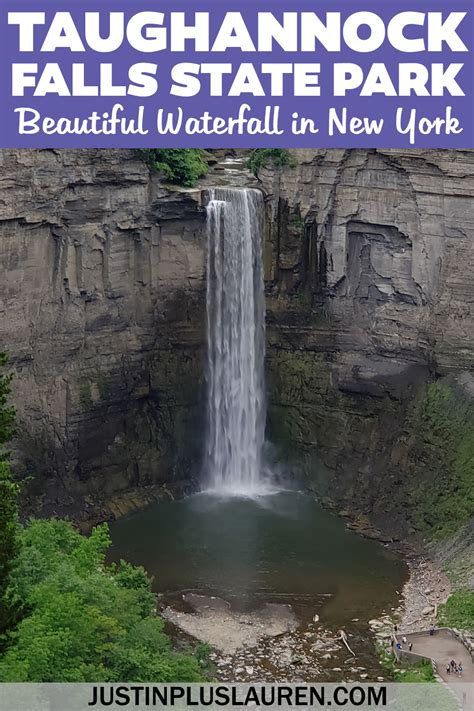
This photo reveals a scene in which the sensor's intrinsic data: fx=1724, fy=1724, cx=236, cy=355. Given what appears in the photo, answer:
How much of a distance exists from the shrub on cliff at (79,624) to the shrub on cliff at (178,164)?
23.2 m

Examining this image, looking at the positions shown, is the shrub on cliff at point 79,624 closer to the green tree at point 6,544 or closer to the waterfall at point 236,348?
the green tree at point 6,544

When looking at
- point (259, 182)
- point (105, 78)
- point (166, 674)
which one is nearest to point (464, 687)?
point (166, 674)

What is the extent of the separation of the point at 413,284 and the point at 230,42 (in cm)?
2153

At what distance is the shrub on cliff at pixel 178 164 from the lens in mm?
81625

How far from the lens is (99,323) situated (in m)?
81.5

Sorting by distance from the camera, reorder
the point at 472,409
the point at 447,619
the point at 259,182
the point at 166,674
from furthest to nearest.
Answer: the point at 259,182, the point at 472,409, the point at 447,619, the point at 166,674

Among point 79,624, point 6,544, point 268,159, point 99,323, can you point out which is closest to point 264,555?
point 99,323

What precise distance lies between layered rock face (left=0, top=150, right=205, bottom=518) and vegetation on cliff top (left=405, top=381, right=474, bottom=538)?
11.8 metres

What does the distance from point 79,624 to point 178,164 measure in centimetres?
3299

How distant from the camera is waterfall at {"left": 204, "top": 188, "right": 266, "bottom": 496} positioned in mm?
84188

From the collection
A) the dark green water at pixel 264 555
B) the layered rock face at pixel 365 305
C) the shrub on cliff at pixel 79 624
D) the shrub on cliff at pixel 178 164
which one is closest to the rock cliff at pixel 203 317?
the layered rock face at pixel 365 305

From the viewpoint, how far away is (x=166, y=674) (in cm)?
5722

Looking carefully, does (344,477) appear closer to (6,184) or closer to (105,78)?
(6,184)

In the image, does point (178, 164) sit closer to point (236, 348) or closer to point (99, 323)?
point (99, 323)
